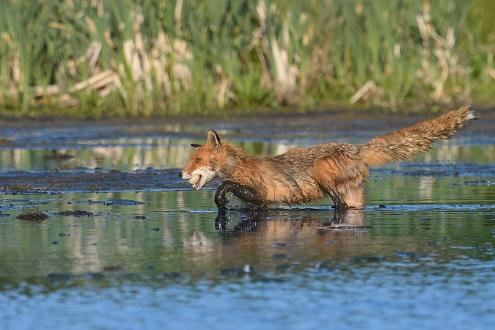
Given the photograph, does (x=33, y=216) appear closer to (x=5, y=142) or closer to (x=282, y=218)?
(x=282, y=218)

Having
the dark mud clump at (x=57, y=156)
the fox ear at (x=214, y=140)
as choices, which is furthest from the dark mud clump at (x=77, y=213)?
the dark mud clump at (x=57, y=156)

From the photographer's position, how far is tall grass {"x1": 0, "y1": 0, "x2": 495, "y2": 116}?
22.8 meters

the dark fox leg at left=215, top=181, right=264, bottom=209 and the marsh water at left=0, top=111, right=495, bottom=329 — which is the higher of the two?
the dark fox leg at left=215, top=181, right=264, bottom=209

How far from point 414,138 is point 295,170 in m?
1.33

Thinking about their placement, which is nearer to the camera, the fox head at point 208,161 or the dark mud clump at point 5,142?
the fox head at point 208,161

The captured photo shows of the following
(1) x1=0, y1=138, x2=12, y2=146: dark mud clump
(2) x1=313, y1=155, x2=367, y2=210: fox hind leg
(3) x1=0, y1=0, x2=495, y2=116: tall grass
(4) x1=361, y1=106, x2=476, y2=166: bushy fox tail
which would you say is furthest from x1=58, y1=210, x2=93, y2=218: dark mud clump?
(3) x1=0, y1=0, x2=495, y2=116: tall grass

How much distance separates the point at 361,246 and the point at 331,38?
1459 cm

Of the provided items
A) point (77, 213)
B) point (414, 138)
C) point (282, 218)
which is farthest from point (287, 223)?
point (414, 138)

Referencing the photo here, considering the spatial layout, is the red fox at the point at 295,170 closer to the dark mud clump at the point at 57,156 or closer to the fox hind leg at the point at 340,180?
the fox hind leg at the point at 340,180

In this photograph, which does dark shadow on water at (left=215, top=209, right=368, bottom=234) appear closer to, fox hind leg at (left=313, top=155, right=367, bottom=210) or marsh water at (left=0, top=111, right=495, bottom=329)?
marsh water at (left=0, top=111, right=495, bottom=329)

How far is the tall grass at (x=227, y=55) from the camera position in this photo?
899 inches

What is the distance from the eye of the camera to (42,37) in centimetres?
2277

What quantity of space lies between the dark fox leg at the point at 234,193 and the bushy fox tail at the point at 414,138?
3.95 feet

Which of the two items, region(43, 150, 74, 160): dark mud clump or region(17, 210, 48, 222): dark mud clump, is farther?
region(43, 150, 74, 160): dark mud clump
